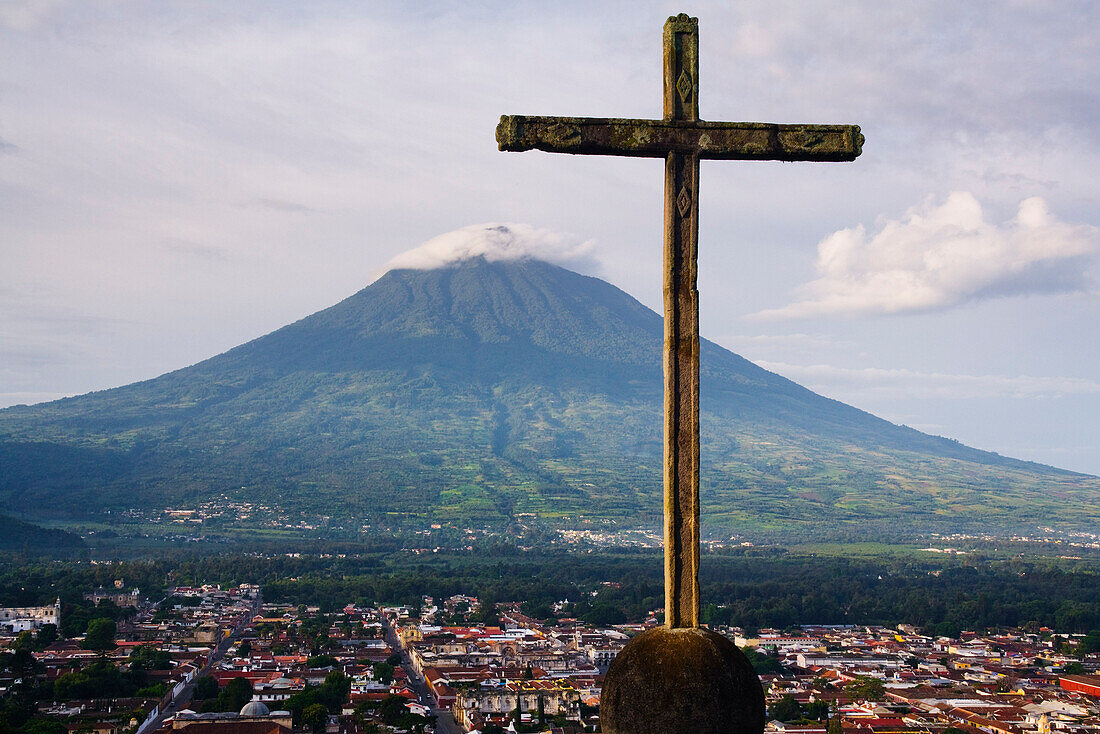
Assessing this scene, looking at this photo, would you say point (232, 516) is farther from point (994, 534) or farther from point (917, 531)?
point (994, 534)

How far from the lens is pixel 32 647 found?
5353 cm

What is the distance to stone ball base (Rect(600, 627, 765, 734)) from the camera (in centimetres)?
489

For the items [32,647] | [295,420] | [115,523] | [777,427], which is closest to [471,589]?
[32,647]

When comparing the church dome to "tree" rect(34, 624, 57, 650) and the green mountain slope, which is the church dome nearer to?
"tree" rect(34, 624, 57, 650)

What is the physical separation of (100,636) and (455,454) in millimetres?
110722

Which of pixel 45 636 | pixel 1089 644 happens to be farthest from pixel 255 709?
pixel 1089 644

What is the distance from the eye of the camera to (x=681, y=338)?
5590 mm

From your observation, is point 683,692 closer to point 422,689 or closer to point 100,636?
point 422,689

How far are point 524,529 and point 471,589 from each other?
44622 mm

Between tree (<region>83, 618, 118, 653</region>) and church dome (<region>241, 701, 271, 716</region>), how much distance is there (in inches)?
650

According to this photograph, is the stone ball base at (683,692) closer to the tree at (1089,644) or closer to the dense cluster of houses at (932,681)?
the dense cluster of houses at (932,681)

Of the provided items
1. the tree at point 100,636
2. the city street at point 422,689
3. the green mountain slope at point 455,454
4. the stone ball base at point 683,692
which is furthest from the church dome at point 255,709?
the green mountain slope at point 455,454

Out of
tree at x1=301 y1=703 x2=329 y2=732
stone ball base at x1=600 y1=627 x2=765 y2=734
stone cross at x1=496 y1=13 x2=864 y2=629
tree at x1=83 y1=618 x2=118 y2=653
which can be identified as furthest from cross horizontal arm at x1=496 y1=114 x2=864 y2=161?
tree at x1=83 y1=618 x2=118 y2=653

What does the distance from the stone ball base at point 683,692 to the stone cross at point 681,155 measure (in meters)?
0.39
